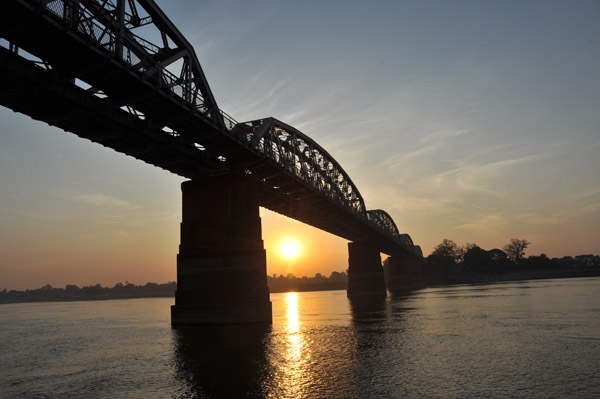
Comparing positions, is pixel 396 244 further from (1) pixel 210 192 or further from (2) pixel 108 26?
(2) pixel 108 26

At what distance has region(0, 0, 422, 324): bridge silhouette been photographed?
21141 mm

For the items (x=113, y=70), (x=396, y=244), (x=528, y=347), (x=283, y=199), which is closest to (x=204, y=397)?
(x=528, y=347)

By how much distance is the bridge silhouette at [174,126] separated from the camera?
2114 centimetres

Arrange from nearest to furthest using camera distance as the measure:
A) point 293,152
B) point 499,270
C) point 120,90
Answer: point 120,90, point 293,152, point 499,270

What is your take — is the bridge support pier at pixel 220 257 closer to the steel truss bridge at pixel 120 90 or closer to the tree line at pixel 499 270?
the steel truss bridge at pixel 120 90

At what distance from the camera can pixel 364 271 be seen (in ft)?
302

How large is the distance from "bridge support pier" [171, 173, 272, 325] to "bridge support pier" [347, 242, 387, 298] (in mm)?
57711

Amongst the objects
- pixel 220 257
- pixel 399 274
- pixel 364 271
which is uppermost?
pixel 220 257

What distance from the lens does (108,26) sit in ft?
76.6

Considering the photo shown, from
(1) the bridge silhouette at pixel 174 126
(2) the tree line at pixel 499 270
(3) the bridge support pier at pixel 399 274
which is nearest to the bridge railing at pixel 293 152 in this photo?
(1) the bridge silhouette at pixel 174 126

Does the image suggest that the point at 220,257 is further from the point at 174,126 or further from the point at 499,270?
the point at 499,270

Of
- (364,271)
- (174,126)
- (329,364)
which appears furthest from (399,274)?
(329,364)

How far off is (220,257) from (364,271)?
62242 millimetres

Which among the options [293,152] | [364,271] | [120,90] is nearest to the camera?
[120,90]
